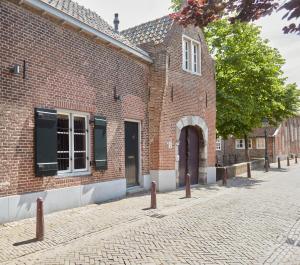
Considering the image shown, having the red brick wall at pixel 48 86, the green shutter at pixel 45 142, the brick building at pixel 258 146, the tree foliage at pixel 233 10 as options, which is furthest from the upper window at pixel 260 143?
the tree foliage at pixel 233 10

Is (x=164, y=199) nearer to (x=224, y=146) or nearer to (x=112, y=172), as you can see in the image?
(x=112, y=172)

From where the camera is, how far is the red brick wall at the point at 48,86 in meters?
7.49

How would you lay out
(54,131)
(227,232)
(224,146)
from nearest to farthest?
(227,232)
(54,131)
(224,146)

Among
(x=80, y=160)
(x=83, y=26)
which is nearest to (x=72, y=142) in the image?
(x=80, y=160)

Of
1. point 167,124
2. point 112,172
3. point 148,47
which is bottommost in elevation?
point 112,172

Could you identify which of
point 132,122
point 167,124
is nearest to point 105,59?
point 132,122

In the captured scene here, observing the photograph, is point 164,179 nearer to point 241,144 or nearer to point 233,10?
point 233,10

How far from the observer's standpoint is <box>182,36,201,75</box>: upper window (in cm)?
1388

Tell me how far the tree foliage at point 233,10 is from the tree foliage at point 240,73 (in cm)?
1430

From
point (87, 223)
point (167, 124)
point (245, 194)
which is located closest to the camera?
point (87, 223)

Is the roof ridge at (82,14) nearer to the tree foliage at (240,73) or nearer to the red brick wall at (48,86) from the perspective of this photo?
the red brick wall at (48,86)

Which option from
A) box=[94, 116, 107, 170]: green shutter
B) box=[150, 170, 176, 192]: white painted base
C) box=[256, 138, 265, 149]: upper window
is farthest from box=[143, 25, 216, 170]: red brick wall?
box=[256, 138, 265, 149]: upper window

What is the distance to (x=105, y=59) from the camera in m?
10.6

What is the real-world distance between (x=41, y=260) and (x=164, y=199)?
5871 mm
